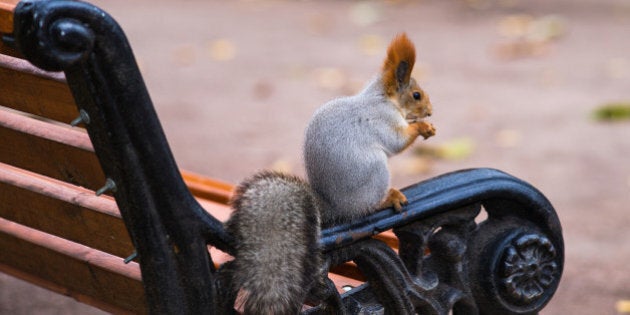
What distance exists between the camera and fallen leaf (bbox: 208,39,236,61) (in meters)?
7.06

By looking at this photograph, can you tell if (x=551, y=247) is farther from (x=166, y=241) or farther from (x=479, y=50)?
(x=479, y=50)

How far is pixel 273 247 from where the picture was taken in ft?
5.61

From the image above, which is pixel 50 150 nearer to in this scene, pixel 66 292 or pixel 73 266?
pixel 73 266

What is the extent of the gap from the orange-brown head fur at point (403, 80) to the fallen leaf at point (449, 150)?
9.25ft

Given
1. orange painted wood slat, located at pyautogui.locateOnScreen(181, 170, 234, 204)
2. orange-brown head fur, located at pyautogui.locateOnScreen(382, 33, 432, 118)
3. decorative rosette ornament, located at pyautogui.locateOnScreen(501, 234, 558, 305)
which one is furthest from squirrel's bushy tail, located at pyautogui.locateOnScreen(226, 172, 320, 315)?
orange painted wood slat, located at pyautogui.locateOnScreen(181, 170, 234, 204)

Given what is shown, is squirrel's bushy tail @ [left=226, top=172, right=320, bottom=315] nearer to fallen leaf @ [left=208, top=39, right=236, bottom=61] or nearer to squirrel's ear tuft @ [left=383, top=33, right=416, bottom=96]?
squirrel's ear tuft @ [left=383, top=33, right=416, bottom=96]

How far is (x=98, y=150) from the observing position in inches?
63.8

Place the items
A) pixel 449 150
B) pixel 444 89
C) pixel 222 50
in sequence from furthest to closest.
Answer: pixel 222 50
pixel 444 89
pixel 449 150

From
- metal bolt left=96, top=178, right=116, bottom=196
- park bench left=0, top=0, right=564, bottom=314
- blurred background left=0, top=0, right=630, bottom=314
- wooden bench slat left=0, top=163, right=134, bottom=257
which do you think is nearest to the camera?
park bench left=0, top=0, right=564, bottom=314

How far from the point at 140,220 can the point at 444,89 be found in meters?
4.68

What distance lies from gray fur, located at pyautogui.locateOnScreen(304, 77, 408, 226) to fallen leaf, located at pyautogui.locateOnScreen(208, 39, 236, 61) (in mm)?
5033

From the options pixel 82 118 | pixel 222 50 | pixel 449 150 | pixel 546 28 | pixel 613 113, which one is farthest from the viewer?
pixel 546 28

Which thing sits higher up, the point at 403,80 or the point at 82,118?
the point at 403,80

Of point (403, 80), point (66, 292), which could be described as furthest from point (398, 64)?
point (66, 292)
